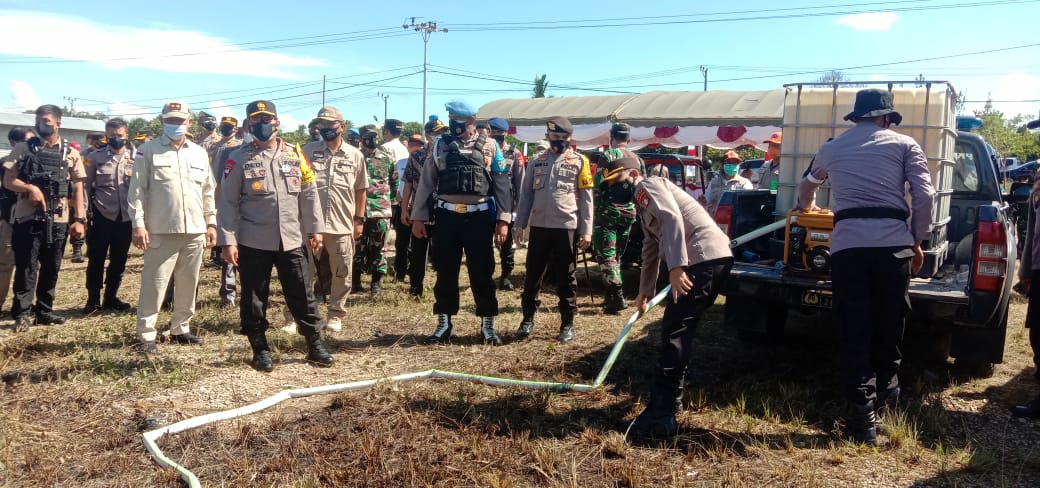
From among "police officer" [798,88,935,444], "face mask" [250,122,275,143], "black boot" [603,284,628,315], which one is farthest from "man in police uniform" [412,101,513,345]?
"police officer" [798,88,935,444]

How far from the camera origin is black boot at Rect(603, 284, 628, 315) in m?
7.35

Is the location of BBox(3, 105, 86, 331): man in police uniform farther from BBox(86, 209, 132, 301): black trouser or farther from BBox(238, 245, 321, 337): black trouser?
BBox(238, 245, 321, 337): black trouser

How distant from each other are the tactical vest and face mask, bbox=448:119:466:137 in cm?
6

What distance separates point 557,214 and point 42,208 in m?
4.52

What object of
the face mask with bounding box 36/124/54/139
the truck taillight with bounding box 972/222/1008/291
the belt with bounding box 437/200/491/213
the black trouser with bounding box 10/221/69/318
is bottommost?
the black trouser with bounding box 10/221/69/318

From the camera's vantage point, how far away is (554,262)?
617cm

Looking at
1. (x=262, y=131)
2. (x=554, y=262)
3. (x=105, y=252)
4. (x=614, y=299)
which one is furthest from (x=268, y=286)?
(x=614, y=299)

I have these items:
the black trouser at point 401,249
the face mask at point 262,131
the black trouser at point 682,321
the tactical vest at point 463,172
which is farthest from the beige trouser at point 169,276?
the black trouser at point 682,321

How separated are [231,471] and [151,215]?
9.31 feet

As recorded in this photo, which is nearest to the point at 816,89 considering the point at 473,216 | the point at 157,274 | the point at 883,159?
the point at 883,159

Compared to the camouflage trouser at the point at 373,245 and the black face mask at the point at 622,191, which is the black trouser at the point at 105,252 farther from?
the black face mask at the point at 622,191

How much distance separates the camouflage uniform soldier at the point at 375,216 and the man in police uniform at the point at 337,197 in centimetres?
138

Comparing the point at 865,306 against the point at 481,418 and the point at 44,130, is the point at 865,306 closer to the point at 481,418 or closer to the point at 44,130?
the point at 481,418

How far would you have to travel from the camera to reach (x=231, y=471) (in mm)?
3584
